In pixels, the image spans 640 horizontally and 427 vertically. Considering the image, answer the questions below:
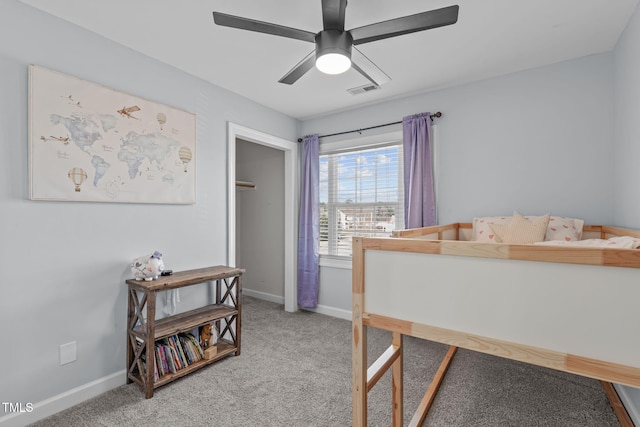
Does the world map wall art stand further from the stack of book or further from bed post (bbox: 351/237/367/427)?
bed post (bbox: 351/237/367/427)

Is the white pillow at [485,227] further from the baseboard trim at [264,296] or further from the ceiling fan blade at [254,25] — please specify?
the baseboard trim at [264,296]

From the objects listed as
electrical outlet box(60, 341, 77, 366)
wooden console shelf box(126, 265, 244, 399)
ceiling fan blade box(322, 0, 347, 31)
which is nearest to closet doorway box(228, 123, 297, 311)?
wooden console shelf box(126, 265, 244, 399)

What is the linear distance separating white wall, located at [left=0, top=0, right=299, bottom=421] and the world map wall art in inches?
2.6

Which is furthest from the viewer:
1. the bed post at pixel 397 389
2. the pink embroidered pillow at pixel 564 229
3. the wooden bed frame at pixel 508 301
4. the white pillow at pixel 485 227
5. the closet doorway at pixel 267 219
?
the closet doorway at pixel 267 219

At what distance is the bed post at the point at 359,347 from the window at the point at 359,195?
215 centimetres

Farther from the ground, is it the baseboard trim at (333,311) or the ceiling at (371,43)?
the ceiling at (371,43)

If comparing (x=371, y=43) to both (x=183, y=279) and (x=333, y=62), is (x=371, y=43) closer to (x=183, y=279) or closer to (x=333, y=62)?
(x=333, y=62)

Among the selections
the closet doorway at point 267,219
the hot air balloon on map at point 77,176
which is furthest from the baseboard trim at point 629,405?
the hot air balloon on map at point 77,176

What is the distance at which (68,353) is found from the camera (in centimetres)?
195

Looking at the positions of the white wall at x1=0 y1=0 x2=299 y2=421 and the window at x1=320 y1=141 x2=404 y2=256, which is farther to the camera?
the window at x1=320 y1=141 x2=404 y2=256

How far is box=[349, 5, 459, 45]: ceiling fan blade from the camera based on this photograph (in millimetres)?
1400

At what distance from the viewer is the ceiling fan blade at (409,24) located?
1.40m

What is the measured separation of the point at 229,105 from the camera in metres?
3.05

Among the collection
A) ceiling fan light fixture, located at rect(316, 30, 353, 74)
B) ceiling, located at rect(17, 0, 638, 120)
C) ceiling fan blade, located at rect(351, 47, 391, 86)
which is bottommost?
ceiling fan light fixture, located at rect(316, 30, 353, 74)
